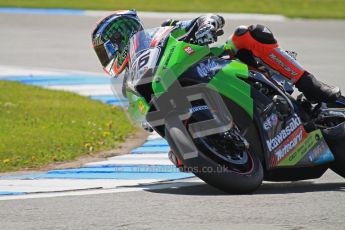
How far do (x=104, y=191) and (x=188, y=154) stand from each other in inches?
35.7

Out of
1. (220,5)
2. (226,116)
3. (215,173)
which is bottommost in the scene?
(220,5)

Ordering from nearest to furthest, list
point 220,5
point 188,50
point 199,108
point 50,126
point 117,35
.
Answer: point 199,108 < point 188,50 < point 117,35 < point 50,126 < point 220,5

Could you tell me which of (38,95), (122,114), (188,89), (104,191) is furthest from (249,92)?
(38,95)

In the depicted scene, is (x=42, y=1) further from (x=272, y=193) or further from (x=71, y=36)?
(x=272, y=193)

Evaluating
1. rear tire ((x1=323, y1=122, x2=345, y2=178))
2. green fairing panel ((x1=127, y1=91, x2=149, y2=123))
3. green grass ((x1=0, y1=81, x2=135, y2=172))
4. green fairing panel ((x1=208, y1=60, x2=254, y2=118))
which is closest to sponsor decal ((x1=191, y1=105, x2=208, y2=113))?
green fairing panel ((x1=208, y1=60, x2=254, y2=118))

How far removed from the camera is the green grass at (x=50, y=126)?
9.55 metres

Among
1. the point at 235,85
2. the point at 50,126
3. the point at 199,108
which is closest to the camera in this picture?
the point at 199,108

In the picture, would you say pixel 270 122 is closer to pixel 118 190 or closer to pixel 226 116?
pixel 226 116

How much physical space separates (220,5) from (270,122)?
16.9 metres

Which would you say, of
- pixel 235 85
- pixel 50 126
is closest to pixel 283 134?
pixel 235 85

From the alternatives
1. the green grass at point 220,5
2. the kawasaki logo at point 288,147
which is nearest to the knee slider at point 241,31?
the kawasaki logo at point 288,147

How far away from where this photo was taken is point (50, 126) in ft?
36.1

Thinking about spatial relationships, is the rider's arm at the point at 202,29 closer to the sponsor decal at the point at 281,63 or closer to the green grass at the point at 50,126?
the sponsor decal at the point at 281,63

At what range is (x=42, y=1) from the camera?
82.1 feet
